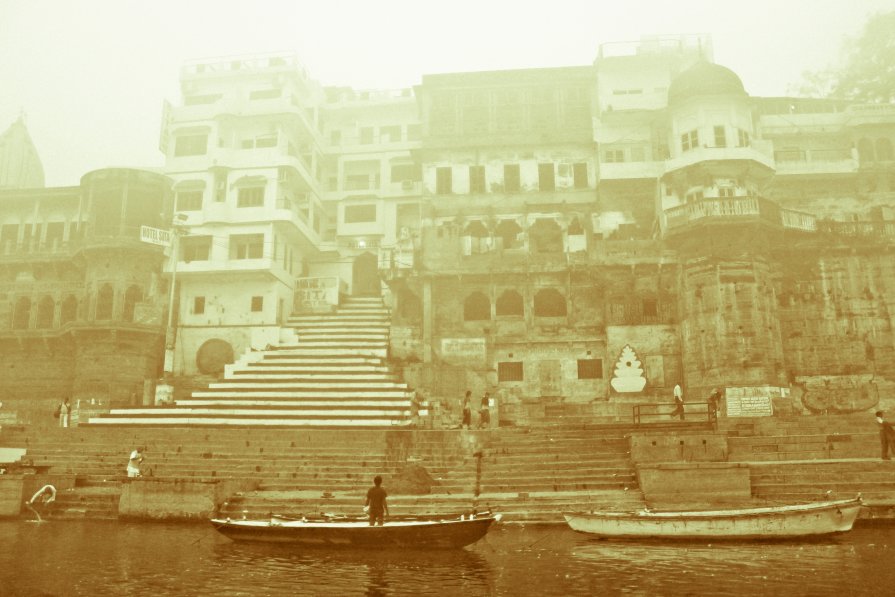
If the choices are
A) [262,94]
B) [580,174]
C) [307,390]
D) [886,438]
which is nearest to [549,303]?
[580,174]

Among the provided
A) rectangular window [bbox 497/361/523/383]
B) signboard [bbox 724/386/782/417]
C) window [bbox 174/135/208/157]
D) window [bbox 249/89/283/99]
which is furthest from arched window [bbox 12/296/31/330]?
signboard [bbox 724/386/782/417]

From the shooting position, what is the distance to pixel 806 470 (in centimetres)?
1772

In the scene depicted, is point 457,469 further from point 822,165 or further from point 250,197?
point 822,165

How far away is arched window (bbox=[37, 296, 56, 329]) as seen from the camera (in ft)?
118

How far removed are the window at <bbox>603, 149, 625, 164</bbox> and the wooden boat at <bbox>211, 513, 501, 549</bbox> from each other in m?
26.0

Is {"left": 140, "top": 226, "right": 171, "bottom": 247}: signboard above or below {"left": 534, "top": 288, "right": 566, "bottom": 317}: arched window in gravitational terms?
above

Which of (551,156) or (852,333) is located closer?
(852,333)

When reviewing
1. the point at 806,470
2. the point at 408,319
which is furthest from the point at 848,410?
the point at 408,319

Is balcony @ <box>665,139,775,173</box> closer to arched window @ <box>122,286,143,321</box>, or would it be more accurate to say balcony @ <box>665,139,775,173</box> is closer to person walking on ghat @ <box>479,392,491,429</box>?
person walking on ghat @ <box>479,392,491,429</box>

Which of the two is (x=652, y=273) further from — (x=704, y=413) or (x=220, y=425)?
(x=220, y=425)

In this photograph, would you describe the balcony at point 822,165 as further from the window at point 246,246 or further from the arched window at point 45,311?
the arched window at point 45,311

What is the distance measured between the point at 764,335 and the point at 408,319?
1489 cm

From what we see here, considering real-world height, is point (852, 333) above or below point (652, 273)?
below

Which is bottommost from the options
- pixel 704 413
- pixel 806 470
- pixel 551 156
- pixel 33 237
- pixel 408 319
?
pixel 806 470
